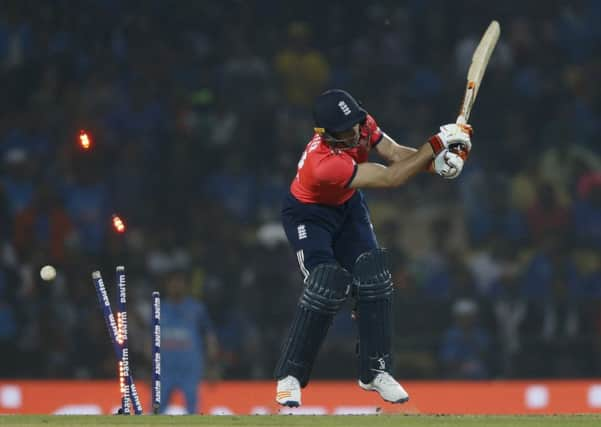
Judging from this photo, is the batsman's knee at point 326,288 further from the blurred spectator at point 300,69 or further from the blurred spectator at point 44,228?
the blurred spectator at point 300,69

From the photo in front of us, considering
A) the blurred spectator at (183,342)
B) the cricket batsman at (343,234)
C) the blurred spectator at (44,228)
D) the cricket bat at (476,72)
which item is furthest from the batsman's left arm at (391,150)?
the blurred spectator at (44,228)

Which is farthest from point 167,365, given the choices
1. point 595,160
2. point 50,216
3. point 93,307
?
point 595,160

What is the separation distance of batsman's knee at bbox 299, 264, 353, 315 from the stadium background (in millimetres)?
4828

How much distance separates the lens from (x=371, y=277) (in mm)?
7355

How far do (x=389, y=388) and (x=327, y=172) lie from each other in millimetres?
1131

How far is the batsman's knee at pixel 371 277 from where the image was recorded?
7355mm

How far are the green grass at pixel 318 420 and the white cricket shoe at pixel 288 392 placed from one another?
2.9 inches

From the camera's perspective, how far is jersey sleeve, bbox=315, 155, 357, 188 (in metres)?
7.14

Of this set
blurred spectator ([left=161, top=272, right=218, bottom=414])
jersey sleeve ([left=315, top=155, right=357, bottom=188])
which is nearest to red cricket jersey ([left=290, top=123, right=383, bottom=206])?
jersey sleeve ([left=315, top=155, right=357, bottom=188])

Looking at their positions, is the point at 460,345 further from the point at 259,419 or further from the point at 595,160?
the point at 259,419

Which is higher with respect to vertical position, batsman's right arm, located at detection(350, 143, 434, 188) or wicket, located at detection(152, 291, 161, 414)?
batsman's right arm, located at detection(350, 143, 434, 188)

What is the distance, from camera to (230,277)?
1264cm

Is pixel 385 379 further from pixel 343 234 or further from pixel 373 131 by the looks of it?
pixel 373 131

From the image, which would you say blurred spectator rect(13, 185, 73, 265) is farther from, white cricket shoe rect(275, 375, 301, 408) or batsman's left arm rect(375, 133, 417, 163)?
white cricket shoe rect(275, 375, 301, 408)
